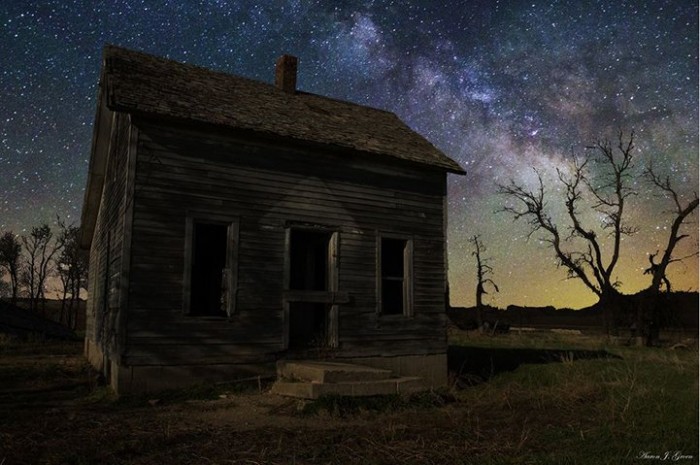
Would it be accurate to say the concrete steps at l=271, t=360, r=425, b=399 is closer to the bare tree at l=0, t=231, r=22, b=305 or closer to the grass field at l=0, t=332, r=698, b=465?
the grass field at l=0, t=332, r=698, b=465

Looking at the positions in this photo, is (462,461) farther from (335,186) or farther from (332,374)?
(335,186)

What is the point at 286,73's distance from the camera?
15.4m

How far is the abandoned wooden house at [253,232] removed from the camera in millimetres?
9984

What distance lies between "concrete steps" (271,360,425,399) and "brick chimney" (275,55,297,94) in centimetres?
823

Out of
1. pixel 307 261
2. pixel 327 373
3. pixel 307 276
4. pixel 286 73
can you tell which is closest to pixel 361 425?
pixel 327 373

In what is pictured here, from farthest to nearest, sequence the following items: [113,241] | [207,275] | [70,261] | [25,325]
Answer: [70,261] < [25,325] < [207,275] < [113,241]

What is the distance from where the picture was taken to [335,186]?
478 inches

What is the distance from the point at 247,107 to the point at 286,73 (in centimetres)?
352

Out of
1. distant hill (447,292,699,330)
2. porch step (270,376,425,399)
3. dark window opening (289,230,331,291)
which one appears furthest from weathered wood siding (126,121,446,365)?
distant hill (447,292,699,330)

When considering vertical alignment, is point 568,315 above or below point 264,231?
below

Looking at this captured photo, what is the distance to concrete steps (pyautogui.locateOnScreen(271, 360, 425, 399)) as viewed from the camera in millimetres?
8688

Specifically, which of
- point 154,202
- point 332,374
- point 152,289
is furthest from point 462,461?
point 154,202

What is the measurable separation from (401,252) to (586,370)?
198 inches

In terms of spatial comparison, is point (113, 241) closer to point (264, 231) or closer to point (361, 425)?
point (264, 231)
